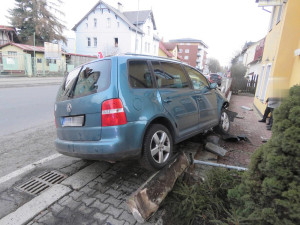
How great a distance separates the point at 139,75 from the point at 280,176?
2.07 meters

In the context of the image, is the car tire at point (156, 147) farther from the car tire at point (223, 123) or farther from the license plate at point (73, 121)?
the car tire at point (223, 123)

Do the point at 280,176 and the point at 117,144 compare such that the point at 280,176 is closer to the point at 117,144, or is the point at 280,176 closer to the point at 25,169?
the point at 117,144

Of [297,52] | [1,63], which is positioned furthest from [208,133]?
[1,63]

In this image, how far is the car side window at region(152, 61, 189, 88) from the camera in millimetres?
3186

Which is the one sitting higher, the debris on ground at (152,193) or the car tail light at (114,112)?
the car tail light at (114,112)

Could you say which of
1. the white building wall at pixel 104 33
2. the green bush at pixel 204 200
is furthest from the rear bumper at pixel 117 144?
the white building wall at pixel 104 33

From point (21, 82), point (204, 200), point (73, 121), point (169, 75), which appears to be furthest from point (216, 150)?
point (21, 82)

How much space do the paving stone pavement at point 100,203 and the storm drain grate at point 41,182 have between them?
0.47 m

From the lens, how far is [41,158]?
3.80 m

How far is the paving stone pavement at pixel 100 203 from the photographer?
223 centimetres

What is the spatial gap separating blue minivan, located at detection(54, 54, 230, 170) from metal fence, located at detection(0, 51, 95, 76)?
75.4 feet

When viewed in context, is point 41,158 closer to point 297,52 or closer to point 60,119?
point 60,119

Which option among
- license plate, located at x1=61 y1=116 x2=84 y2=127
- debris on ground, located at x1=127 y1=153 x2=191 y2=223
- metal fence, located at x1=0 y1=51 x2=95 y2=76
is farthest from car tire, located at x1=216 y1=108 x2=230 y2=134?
metal fence, located at x1=0 y1=51 x2=95 y2=76

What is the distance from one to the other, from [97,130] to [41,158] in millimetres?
2023
